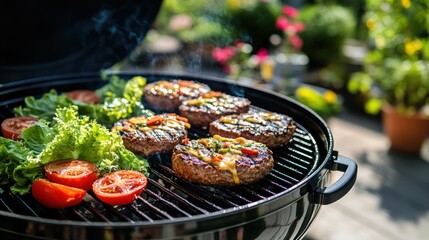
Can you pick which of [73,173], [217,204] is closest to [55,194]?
[73,173]

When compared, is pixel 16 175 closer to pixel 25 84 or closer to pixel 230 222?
pixel 230 222

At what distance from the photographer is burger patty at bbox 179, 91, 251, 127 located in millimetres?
3271

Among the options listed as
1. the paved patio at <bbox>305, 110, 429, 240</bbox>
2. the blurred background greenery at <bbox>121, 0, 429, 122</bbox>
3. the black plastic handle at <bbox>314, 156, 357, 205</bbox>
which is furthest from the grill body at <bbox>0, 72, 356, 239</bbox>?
the blurred background greenery at <bbox>121, 0, 429, 122</bbox>

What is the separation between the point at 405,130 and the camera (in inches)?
264

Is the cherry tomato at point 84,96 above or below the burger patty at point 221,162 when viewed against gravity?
below

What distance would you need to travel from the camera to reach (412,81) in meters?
6.53

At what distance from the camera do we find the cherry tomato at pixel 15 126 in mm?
2729

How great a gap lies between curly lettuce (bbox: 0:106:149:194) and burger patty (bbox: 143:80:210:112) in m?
0.95

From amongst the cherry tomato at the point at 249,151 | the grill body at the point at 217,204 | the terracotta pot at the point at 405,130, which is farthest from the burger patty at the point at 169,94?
the terracotta pot at the point at 405,130

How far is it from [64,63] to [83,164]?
1.82 meters

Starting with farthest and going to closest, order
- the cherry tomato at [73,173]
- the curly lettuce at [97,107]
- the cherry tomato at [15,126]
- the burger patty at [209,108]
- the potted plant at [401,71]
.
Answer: the potted plant at [401,71]
the burger patty at [209,108]
the curly lettuce at [97,107]
the cherry tomato at [15,126]
the cherry tomato at [73,173]

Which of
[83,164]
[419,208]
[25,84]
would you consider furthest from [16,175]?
[419,208]

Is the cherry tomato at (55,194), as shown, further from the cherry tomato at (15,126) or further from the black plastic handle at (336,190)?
the black plastic handle at (336,190)

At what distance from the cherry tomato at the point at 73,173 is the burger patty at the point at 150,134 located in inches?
15.8
